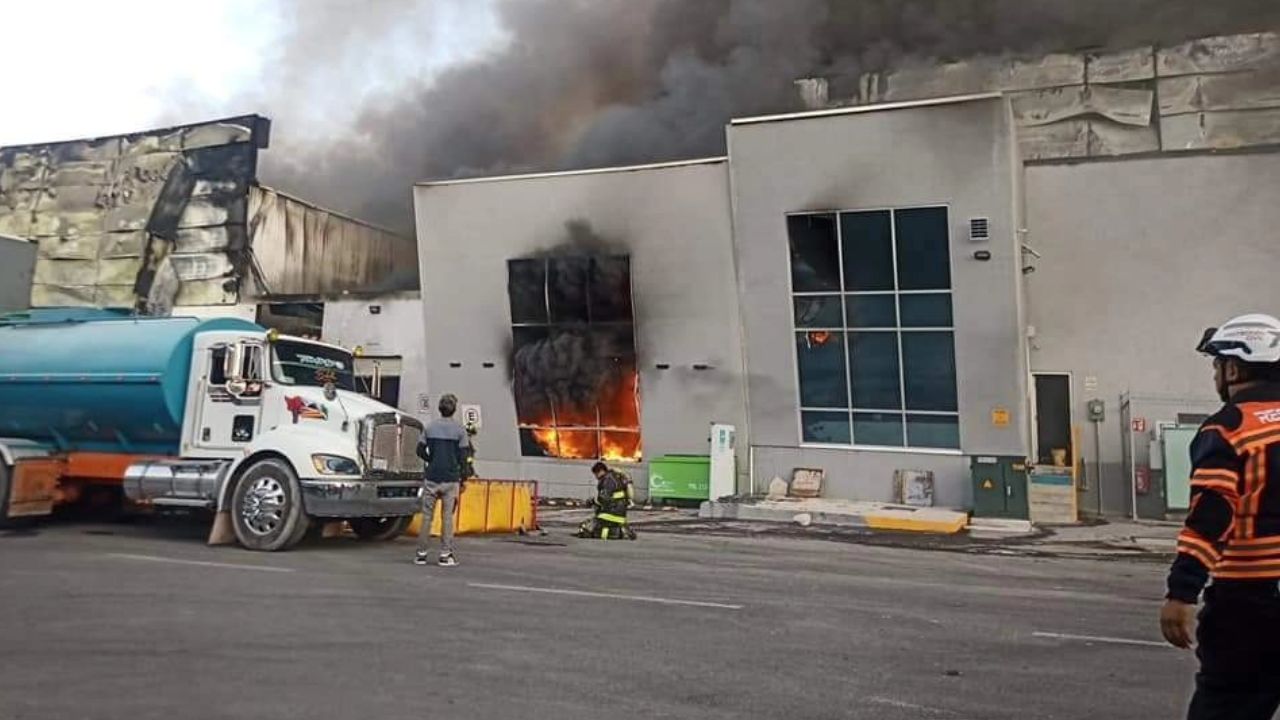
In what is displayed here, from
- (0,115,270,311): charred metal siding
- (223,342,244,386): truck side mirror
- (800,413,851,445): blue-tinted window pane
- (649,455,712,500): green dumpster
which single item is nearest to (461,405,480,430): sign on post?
(649,455,712,500): green dumpster

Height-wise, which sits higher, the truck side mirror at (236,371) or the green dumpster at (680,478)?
the truck side mirror at (236,371)

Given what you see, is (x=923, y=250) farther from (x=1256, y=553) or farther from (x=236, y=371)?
(x=1256, y=553)

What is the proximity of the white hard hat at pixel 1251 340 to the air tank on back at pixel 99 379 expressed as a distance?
1040 cm

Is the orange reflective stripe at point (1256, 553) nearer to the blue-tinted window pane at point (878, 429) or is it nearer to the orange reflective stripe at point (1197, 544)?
the orange reflective stripe at point (1197, 544)

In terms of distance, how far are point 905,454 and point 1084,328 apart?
441cm

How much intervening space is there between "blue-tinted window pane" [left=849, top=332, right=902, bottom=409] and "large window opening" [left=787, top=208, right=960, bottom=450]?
2cm

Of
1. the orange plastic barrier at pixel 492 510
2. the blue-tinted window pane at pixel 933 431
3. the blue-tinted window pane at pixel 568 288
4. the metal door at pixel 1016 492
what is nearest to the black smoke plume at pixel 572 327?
the blue-tinted window pane at pixel 568 288

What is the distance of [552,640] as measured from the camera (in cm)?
610

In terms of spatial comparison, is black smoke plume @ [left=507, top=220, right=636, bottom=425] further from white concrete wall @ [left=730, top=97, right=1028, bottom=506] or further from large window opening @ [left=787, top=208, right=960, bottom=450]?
large window opening @ [left=787, top=208, right=960, bottom=450]

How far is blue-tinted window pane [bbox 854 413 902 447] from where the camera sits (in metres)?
18.7

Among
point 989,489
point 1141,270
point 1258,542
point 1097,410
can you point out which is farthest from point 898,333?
point 1258,542

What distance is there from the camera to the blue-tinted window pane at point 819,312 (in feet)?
62.2

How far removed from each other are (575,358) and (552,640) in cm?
1511

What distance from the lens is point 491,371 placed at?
21969 mm
